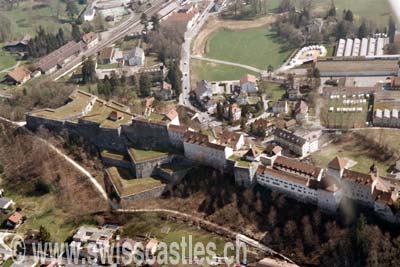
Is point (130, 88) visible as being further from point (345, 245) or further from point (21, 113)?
point (345, 245)

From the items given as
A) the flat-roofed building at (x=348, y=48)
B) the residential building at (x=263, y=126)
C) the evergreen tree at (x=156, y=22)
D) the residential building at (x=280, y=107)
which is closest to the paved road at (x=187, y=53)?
the evergreen tree at (x=156, y=22)

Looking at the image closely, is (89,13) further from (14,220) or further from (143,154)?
(14,220)

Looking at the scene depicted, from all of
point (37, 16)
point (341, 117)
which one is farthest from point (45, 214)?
point (37, 16)

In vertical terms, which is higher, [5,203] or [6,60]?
[6,60]

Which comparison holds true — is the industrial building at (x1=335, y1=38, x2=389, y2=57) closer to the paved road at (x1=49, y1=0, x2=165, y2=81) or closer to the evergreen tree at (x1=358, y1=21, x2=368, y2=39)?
the evergreen tree at (x1=358, y1=21, x2=368, y2=39)

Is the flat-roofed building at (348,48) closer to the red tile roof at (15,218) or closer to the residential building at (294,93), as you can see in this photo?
the residential building at (294,93)

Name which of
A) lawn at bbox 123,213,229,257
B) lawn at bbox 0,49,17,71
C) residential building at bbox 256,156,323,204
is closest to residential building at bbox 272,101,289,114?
residential building at bbox 256,156,323,204
